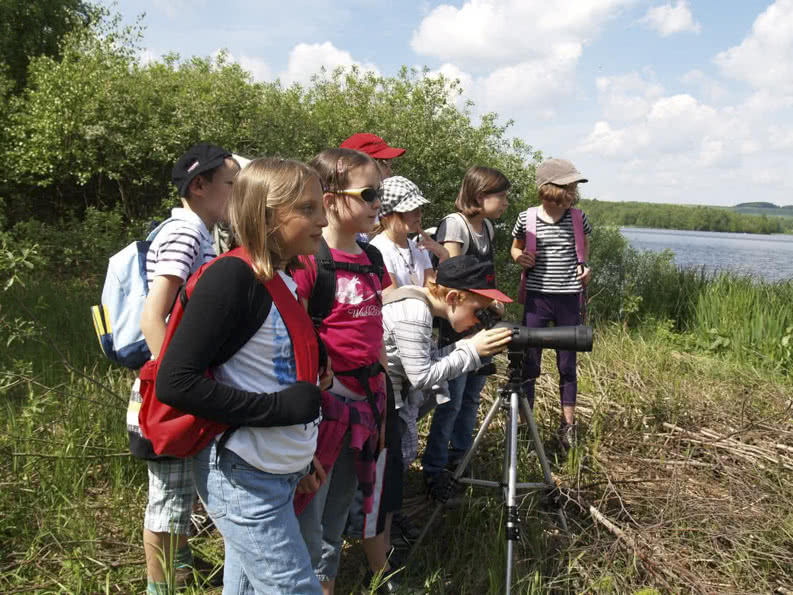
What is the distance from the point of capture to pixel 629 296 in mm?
7812

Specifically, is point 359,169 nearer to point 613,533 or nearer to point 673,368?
point 613,533

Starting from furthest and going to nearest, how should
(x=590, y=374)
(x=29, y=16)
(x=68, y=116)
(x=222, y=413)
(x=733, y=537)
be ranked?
(x=29, y=16), (x=68, y=116), (x=590, y=374), (x=733, y=537), (x=222, y=413)

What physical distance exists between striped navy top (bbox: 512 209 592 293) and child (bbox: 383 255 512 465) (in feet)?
5.63

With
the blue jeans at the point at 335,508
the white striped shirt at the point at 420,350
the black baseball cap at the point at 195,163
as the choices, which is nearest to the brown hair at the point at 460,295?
the white striped shirt at the point at 420,350

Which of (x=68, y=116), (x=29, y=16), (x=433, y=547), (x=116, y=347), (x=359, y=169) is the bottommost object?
(x=433, y=547)

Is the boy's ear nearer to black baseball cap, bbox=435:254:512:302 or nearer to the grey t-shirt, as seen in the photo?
black baseball cap, bbox=435:254:512:302

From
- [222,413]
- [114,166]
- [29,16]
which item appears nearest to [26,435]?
[222,413]

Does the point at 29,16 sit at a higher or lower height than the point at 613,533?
higher

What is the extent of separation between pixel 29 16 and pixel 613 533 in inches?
662

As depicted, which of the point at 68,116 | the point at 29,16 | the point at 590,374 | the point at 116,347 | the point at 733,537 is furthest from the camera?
the point at 29,16

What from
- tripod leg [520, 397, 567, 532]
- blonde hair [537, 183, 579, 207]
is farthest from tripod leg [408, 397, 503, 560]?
blonde hair [537, 183, 579, 207]

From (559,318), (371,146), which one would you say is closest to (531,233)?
(559,318)

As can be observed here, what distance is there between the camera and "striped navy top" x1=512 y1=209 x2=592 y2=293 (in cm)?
442

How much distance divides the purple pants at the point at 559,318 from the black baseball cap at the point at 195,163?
2.49 m
